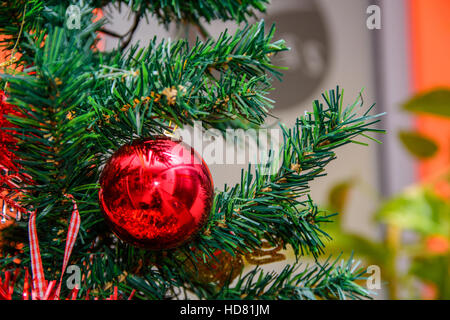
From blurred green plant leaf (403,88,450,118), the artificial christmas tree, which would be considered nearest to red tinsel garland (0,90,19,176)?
the artificial christmas tree

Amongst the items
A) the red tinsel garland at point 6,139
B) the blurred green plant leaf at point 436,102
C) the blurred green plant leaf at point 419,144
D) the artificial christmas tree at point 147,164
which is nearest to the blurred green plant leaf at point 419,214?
the blurred green plant leaf at point 419,144

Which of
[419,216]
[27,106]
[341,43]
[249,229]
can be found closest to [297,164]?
[249,229]

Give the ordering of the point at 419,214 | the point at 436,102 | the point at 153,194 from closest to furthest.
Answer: the point at 153,194 < the point at 436,102 < the point at 419,214

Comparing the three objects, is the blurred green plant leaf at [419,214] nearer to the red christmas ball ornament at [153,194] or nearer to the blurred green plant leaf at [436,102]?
the blurred green plant leaf at [436,102]

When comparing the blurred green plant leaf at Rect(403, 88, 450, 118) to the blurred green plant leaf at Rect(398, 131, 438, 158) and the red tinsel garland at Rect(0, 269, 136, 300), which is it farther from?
the red tinsel garland at Rect(0, 269, 136, 300)

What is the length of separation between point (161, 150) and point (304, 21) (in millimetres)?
727

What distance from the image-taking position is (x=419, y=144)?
79 centimetres

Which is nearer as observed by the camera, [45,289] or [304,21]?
[45,289]

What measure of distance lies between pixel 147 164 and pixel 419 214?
27.9 inches

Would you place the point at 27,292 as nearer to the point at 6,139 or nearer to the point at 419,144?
the point at 6,139

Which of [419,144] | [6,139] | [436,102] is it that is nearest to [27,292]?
[6,139]

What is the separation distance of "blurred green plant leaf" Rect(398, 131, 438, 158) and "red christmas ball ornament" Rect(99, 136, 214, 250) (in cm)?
69
